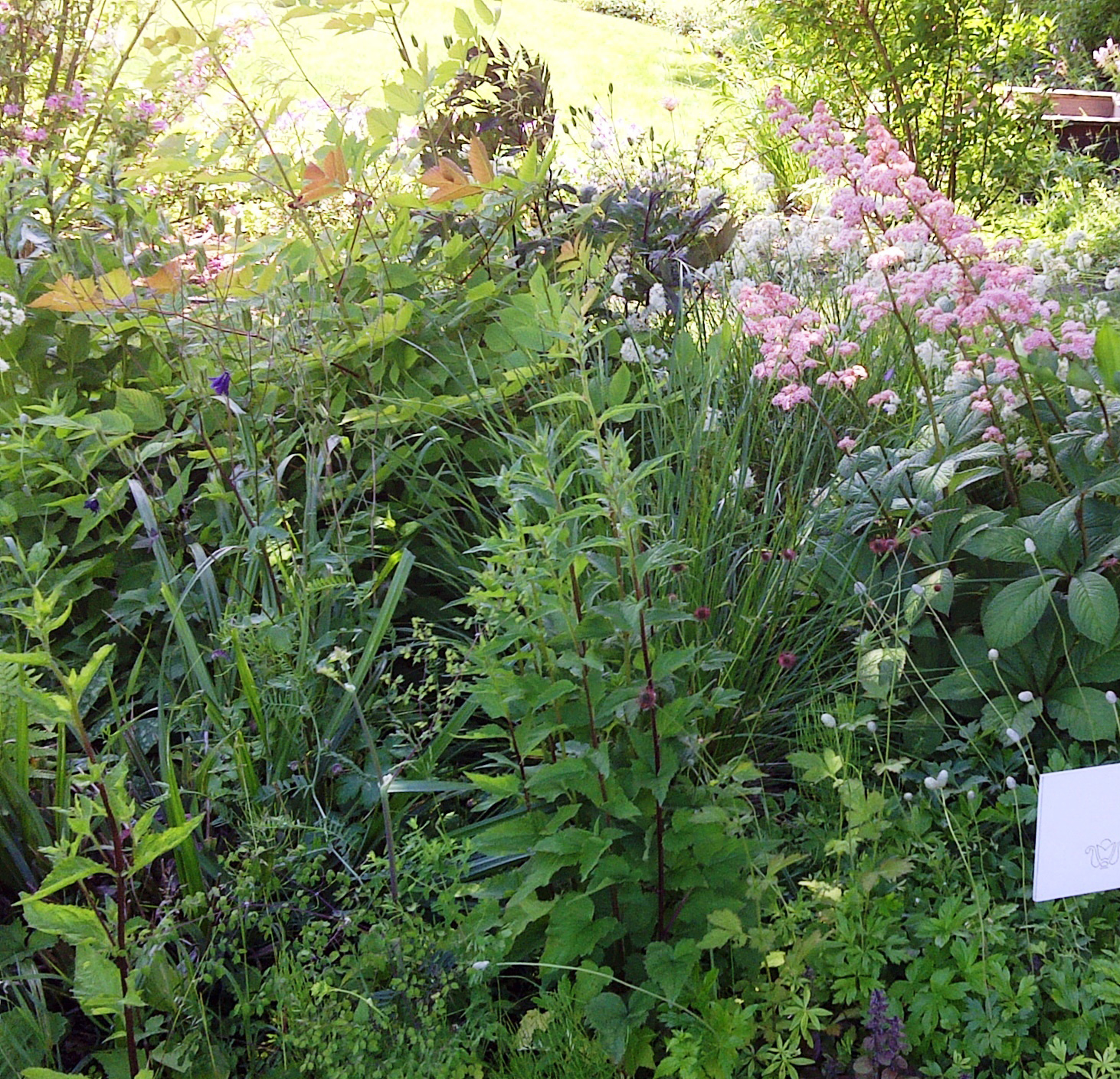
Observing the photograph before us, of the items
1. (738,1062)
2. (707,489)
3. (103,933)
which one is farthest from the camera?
(707,489)

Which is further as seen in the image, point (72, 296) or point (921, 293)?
point (72, 296)

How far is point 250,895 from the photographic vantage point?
5.16ft

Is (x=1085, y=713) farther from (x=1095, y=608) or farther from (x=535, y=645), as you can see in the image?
(x=535, y=645)

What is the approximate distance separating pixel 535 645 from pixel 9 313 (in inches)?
60.3

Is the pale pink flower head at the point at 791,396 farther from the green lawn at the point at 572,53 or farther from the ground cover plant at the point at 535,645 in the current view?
the green lawn at the point at 572,53

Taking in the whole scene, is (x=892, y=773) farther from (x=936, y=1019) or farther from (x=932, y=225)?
(x=932, y=225)

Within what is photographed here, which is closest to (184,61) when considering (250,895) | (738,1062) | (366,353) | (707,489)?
(366,353)

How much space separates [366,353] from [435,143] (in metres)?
0.76

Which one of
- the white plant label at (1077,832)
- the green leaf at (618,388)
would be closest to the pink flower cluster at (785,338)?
the green leaf at (618,388)

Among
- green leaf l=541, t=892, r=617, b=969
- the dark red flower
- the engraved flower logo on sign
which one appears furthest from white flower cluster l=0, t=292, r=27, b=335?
the engraved flower logo on sign

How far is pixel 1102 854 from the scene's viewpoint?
1513 millimetres

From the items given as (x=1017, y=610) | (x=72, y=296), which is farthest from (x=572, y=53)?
(x=1017, y=610)

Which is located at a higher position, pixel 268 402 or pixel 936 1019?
pixel 268 402

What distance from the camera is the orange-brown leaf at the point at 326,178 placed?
7.04 ft
